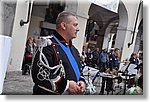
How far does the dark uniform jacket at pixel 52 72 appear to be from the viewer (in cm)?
182

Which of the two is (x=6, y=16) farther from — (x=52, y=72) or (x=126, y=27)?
(x=126, y=27)

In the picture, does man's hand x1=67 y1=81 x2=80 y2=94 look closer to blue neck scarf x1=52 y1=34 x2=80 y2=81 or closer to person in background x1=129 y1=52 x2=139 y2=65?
blue neck scarf x1=52 y1=34 x2=80 y2=81

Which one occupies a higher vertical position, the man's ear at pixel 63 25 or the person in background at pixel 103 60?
the man's ear at pixel 63 25

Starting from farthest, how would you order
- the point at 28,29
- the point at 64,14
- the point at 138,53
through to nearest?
the point at 138,53 < the point at 64,14 < the point at 28,29

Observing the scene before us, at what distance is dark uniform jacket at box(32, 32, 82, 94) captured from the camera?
1822 millimetres

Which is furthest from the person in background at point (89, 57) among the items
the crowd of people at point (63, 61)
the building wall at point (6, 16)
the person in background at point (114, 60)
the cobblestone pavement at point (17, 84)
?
the building wall at point (6, 16)

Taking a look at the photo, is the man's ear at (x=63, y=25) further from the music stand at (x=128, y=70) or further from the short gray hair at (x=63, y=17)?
the music stand at (x=128, y=70)

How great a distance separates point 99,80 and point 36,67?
455 millimetres

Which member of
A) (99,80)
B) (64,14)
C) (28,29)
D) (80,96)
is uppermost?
(64,14)

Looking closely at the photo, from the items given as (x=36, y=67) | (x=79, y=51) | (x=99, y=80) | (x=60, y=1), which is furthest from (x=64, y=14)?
(x=99, y=80)

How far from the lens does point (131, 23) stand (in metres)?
1.93

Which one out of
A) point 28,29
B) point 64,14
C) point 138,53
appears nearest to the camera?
point 28,29

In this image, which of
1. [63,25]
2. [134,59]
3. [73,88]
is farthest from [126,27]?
[73,88]

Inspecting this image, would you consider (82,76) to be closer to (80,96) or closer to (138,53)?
(80,96)
